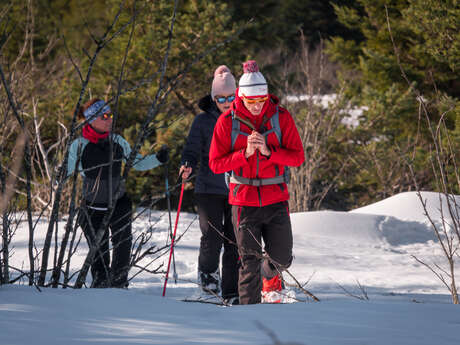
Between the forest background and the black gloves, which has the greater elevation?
the forest background

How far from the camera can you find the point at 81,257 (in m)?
4.86

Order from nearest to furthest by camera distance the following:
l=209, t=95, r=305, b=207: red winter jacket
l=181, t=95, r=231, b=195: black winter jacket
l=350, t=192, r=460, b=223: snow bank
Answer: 1. l=209, t=95, r=305, b=207: red winter jacket
2. l=181, t=95, r=231, b=195: black winter jacket
3. l=350, t=192, r=460, b=223: snow bank

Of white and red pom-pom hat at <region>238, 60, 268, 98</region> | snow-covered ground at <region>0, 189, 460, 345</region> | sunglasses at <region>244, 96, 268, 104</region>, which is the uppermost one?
white and red pom-pom hat at <region>238, 60, 268, 98</region>

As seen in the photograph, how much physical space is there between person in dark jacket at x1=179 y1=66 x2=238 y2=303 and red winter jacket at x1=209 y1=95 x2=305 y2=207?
1.82 feet

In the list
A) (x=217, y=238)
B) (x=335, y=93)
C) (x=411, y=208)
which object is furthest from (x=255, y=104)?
(x=335, y=93)

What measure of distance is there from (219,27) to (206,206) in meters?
6.61

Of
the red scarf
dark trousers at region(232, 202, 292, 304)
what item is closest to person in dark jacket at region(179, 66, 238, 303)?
dark trousers at region(232, 202, 292, 304)

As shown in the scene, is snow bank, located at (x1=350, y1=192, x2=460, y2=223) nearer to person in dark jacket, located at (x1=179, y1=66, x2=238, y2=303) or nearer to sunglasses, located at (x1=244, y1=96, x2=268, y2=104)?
person in dark jacket, located at (x1=179, y1=66, x2=238, y2=303)

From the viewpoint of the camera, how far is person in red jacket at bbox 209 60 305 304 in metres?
3.02

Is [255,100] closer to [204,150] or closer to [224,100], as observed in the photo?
[224,100]

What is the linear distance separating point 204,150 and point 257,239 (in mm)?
913

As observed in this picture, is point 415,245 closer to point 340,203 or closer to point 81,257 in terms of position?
point 81,257

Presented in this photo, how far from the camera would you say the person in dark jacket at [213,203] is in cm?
363

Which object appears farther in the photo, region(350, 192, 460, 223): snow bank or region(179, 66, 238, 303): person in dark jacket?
region(350, 192, 460, 223): snow bank
